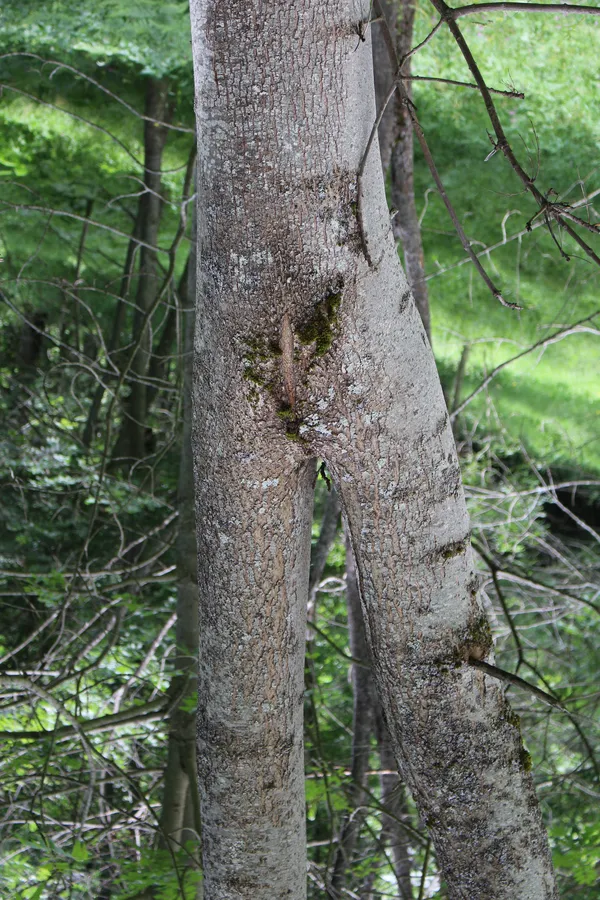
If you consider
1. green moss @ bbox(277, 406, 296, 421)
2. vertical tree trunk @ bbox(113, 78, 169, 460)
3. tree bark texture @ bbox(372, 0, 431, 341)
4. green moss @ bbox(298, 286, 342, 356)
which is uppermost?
vertical tree trunk @ bbox(113, 78, 169, 460)

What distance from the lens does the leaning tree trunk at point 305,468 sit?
104 centimetres

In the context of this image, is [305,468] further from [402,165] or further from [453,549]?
[402,165]

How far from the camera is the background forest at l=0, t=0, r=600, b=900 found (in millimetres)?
2910

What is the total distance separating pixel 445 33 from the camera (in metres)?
4.84

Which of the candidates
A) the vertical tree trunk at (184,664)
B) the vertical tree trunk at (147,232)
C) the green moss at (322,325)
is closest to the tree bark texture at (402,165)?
the vertical tree trunk at (184,664)

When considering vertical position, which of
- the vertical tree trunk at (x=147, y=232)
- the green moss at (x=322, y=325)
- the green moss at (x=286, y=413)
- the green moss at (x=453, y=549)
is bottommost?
the green moss at (x=453, y=549)

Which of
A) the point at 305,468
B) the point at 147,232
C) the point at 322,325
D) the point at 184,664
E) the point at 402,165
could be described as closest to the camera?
the point at 322,325

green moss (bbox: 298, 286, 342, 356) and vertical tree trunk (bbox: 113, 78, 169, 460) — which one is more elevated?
vertical tree trunk (bbox: 113, 78, 169, 460)

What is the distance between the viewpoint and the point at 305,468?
1241mm

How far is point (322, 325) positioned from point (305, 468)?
24 centimetres

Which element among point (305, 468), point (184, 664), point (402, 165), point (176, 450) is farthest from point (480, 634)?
point (176, 450)

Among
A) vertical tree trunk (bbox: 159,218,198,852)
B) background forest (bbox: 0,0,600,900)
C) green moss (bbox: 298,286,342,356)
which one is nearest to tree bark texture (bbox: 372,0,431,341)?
background forest (bbox: 0,0,600,900)

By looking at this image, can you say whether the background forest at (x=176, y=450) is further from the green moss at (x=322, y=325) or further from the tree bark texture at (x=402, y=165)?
the green moss at (x=322, y=325)

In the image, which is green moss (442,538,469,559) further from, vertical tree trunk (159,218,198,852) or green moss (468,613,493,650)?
vertical tree trunk (159,218,198,852)
